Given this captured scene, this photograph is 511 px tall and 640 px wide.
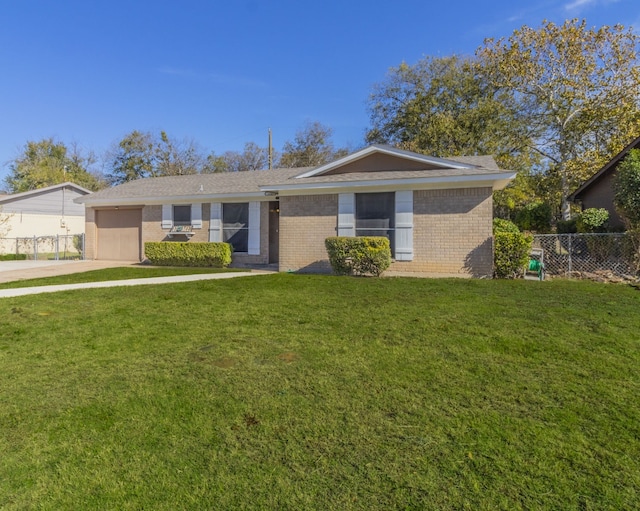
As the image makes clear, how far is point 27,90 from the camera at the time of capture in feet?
71.2

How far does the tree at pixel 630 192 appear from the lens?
945 cm

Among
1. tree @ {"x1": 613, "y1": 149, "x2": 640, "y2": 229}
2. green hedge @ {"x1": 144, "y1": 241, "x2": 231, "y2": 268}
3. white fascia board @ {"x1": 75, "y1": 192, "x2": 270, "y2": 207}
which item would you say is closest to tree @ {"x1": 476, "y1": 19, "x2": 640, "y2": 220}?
tree @ {"x1": 613, "y1": 149, "x2": 640, "y2": 229}

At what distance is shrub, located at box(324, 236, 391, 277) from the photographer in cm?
987

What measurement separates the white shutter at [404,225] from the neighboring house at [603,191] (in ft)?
24.4

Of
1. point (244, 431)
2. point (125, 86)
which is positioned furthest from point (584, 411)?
point (125, 86)

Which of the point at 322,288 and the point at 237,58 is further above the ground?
the point at 237,58

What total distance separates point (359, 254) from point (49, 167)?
146 ft

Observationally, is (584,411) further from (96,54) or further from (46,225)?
(46,225)

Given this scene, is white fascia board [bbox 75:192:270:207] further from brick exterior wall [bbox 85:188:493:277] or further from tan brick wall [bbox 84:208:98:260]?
brick exterior wall [bbox 85:188:493:277]

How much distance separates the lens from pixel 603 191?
14.5 meters

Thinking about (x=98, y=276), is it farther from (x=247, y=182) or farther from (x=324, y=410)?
(x=324, y=410)

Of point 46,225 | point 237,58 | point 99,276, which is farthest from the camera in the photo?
point 46,225

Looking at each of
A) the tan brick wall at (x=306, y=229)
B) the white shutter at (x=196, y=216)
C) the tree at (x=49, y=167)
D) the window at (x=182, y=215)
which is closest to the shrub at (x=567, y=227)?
the tan brick wall at (x=306, y=229)

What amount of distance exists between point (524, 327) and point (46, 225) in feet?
95.3
